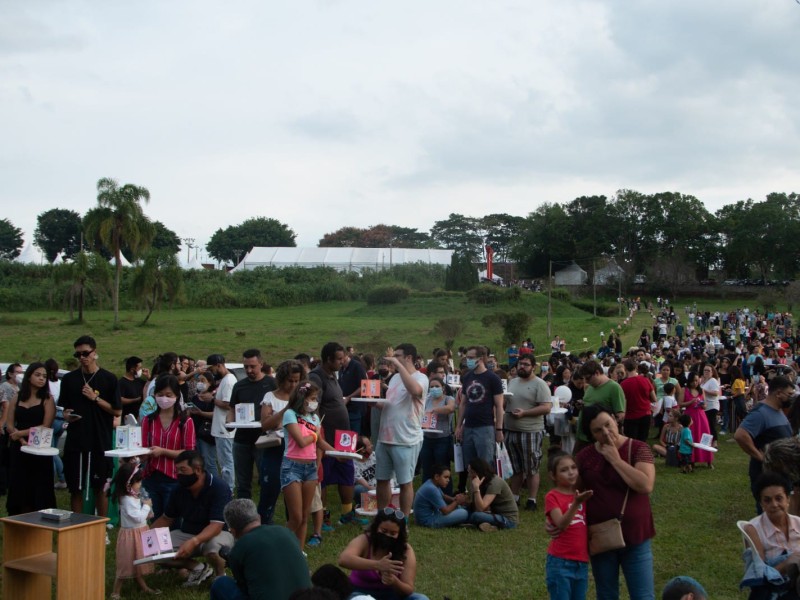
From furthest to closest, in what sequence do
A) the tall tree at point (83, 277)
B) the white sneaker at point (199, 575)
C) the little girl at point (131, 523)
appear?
the tall tree at point (83, 277) < the white sneaker at point (199, 575) < the little girl at point (131, 523)

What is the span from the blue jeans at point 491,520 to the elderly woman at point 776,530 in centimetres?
402

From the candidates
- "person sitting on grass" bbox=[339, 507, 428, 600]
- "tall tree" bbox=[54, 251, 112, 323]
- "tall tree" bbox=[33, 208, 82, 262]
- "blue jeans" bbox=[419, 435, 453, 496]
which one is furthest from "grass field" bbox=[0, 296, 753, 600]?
"tall tree" bbox=[33, 208, 82, 262]

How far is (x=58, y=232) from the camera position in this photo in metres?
91.6

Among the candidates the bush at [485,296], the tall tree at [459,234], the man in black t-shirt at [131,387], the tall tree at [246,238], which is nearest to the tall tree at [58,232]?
the tall tree at [246,238]

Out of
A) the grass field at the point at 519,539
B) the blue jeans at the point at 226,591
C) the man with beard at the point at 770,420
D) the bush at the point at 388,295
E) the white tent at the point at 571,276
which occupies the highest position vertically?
the white tent at the point at 571,276

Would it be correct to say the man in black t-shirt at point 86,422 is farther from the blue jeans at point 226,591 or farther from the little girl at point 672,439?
the little girl at point 672,439

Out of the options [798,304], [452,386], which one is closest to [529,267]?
[798,304]

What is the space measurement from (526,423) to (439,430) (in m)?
0.99

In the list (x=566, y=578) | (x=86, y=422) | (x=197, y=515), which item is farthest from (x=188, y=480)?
(x=566, y=578)

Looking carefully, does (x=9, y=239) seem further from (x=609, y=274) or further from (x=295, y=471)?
(x=295, y=471)

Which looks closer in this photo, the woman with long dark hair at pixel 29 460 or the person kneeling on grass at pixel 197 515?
the person kneeling on grass at pixel 197 515

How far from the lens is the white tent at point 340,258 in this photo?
71.8 meters

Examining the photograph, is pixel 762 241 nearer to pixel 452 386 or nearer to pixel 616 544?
pixel 452 386

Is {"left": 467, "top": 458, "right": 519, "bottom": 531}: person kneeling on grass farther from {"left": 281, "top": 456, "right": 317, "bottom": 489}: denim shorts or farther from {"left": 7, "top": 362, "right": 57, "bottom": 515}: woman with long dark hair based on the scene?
{"left": 7, "top": 362, "right": 57, "bottom": 515}: woman with long dark hair
